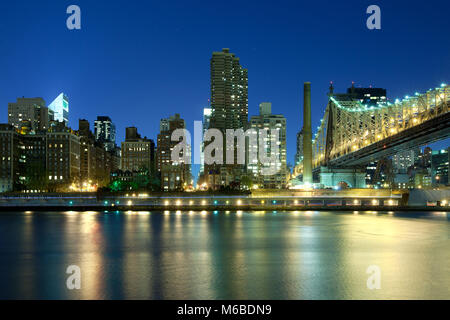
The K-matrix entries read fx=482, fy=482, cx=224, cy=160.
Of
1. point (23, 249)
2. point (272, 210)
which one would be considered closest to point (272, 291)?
point (23, 249)

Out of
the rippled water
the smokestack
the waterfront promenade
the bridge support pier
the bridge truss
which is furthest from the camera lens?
the smokestack

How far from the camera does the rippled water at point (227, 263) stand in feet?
49.5

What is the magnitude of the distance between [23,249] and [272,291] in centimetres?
1686

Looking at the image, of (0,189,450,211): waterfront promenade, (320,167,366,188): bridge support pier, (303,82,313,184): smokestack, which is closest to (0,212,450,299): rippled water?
(0,189,450,211): waterfront promenade

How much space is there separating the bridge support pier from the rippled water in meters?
62.6

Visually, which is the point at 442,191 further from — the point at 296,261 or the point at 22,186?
the point at 22,186

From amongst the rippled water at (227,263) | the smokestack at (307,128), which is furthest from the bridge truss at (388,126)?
the rippled water at (227,263)

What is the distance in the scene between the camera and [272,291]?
49.3 feet

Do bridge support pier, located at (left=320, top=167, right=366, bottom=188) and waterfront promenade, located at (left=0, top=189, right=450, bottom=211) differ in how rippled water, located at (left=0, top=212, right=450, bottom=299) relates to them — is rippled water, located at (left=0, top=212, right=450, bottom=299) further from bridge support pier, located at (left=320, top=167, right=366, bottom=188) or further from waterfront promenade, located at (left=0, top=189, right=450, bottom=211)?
bridge support pier, located at (left=320, top=167, right=366, bottom=188)

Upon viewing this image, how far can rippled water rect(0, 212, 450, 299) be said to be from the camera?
1510 cm

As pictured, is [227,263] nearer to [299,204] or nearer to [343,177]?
[299,204]

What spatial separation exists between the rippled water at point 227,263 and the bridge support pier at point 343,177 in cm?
6264

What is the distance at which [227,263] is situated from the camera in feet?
68.0
